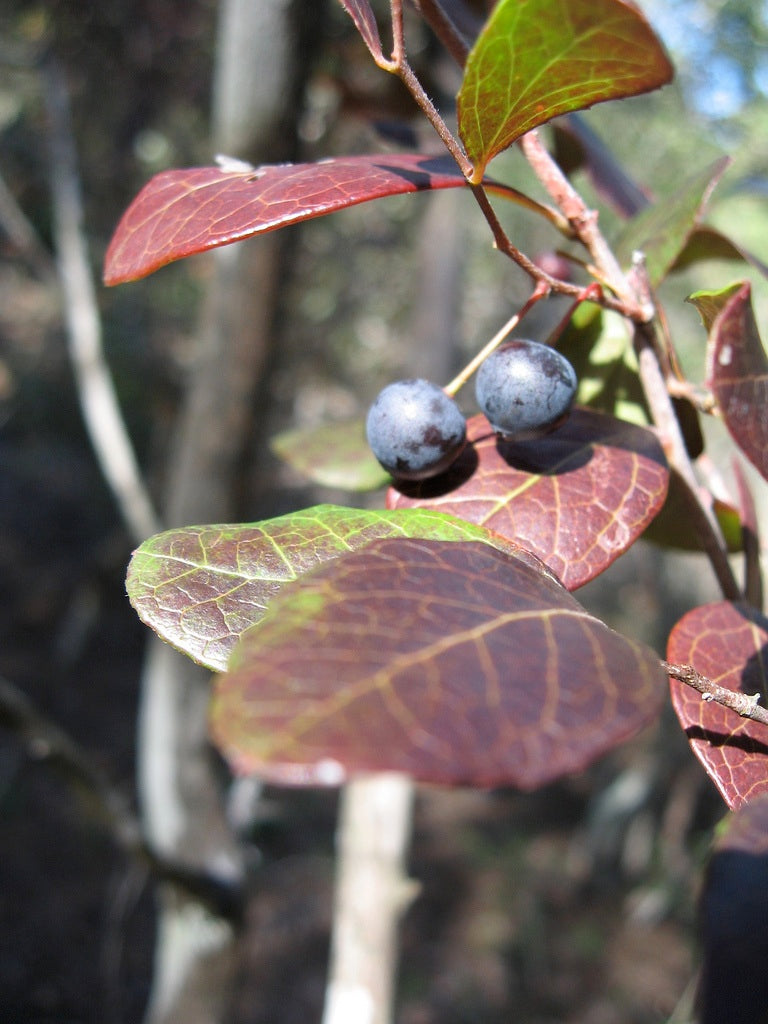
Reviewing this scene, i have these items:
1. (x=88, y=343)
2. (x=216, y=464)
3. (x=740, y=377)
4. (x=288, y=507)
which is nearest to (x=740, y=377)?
(x=740, y=377)

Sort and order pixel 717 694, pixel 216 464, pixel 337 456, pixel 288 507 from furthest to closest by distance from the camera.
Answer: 1. pixel 288 507
2. pixel 216 464
3. pixel 337 456
4. pixel 717 694

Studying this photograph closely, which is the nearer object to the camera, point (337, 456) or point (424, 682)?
point (424, 682)

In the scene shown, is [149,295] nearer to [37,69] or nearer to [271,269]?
[37,69]

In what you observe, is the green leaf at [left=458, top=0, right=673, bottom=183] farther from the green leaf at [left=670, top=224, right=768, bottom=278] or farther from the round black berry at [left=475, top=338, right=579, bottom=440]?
the green leaf at [left=670, top=224, right=768, bottom=278]

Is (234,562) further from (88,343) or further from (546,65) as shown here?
(88,343)

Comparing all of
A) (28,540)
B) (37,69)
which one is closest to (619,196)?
(37,69)

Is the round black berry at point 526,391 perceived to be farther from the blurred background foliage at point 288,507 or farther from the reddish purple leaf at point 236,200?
the blurred background foliage at point 288,507

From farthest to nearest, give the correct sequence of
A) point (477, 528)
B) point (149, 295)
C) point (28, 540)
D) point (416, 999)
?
point (149, 295) → point (28, 540) → point (416, 999) → point (477, 528)
